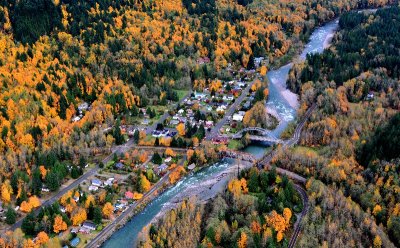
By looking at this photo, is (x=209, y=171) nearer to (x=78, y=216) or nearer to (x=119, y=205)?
(x=119, y=205)

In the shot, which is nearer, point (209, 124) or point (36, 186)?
point (36, 186)

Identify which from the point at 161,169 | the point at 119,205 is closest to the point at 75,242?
the point at 119,205

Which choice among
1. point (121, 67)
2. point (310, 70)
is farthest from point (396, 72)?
point (121, 67)

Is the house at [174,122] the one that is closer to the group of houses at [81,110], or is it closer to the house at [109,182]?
the group of houses at [81,110]

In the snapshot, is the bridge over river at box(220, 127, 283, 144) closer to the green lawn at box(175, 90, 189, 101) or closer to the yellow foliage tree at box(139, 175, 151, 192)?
the yellow foliage tree at box(139, 175, 151, 192)

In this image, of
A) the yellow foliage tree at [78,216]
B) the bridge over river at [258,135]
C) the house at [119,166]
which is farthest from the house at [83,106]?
the yellow foliage tree at [78,216]

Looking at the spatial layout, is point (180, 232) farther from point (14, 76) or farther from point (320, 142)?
point (14, 76)
